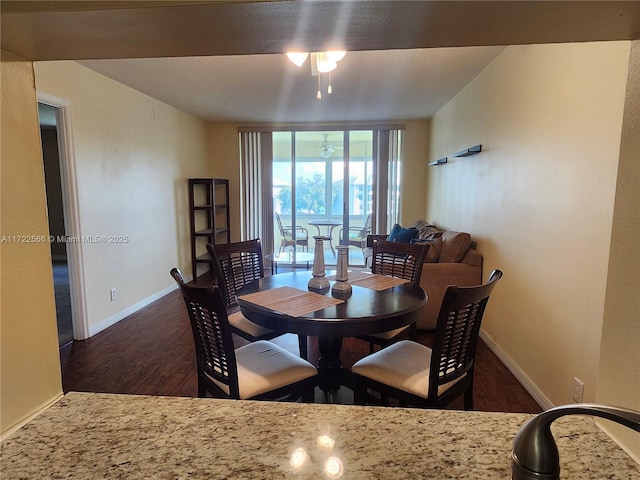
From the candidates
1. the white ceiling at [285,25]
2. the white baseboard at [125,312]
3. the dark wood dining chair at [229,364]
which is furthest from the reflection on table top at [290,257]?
the white ceiling at [285,25]

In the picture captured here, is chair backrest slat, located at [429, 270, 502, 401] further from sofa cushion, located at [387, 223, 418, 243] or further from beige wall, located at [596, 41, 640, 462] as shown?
sofa cushion, located at [387, 223, 418, 243]

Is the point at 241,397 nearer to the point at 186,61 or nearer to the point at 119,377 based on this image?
the point at 119,377

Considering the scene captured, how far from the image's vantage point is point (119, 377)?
2.59 m

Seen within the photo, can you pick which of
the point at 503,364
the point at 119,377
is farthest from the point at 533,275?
the point at 119,377

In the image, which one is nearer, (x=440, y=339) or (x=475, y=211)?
(x=440, y=339)

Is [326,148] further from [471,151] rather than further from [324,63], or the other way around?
[324,63]

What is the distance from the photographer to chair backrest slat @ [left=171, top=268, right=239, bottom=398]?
1497 mm

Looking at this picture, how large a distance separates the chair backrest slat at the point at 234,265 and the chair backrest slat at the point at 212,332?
2.60 feet

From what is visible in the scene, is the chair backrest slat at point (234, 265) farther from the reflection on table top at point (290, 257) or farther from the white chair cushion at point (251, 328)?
the reflection on table top at point (290, 257)

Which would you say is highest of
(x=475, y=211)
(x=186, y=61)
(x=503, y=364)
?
(x=186, y=61)

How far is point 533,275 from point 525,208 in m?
0.45

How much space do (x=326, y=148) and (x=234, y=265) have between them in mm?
4287

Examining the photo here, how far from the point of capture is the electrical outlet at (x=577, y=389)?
73.6 inches

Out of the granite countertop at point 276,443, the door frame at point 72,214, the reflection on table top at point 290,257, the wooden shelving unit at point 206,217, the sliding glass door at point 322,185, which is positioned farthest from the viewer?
the sliding glass door at point 322,185
